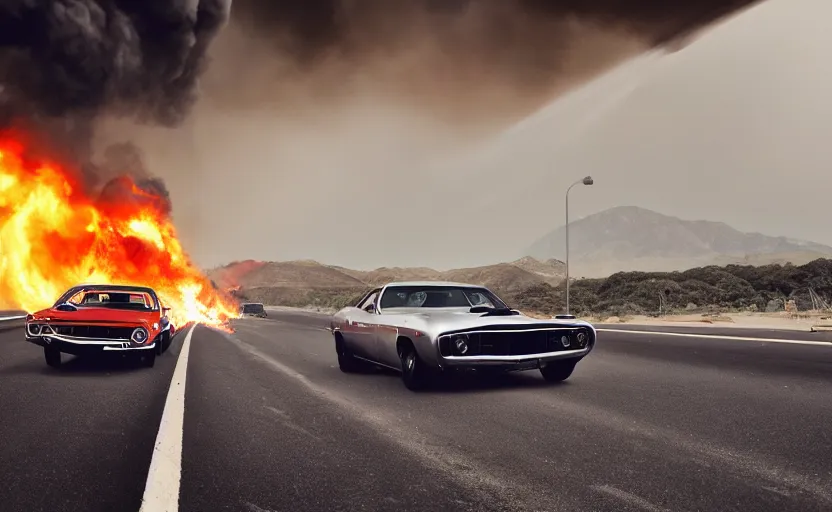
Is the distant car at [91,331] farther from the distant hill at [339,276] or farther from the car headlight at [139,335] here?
the distant hill at [339,276]

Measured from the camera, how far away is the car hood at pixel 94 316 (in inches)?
420

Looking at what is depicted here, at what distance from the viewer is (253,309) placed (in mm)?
44031

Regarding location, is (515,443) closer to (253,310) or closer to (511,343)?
(511,343)

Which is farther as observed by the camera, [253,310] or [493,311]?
[253,310]

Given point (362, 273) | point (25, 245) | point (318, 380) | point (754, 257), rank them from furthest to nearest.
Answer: point (362, 273) < point (754, 257) < point (25, 245) < point (318, 380)

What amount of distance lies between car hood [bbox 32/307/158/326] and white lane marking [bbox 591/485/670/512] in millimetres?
8869

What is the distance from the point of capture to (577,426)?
629cm

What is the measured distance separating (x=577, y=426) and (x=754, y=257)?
585 ft

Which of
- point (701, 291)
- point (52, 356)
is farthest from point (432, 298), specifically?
point (701, 291)

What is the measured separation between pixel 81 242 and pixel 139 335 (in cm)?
3881

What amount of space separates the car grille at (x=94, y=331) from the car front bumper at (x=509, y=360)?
585cm

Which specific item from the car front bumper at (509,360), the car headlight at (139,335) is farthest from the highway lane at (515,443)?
the car headlight at (139,335)

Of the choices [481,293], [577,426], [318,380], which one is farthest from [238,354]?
[577,426]

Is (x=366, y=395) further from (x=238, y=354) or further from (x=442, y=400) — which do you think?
(x=238, y=354)
